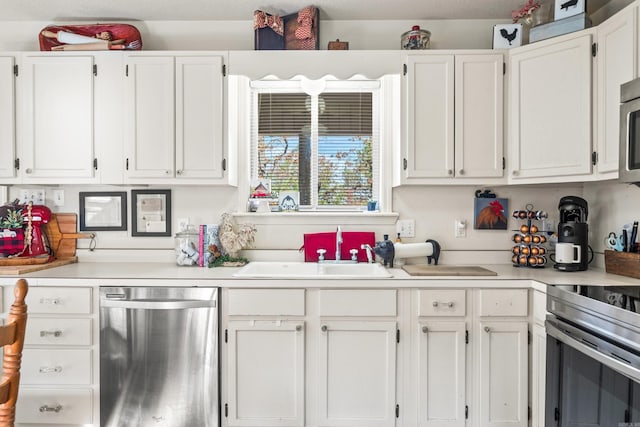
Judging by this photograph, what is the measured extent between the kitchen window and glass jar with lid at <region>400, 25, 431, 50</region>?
0.52m

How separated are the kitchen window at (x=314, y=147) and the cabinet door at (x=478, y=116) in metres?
0.64

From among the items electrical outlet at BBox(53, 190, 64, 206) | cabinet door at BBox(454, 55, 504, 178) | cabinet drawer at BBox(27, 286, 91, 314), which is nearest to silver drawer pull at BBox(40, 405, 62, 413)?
cabinet drawer at BBox(27, 286, 91, 314)

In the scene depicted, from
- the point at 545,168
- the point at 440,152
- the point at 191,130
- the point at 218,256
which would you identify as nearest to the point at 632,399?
the point at 545,168

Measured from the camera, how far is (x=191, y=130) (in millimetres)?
2338

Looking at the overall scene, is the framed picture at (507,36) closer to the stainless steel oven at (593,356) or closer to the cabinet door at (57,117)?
the stainless steel oven at (593,356)

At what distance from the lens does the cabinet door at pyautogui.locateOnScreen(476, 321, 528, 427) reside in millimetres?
1980

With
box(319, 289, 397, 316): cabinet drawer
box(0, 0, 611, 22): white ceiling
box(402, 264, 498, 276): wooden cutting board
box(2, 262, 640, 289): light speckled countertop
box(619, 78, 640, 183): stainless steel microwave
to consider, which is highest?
box(0, 0, 611, 22): white ceiling

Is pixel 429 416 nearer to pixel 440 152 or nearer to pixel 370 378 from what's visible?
pixel 370 378

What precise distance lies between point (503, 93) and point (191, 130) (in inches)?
76.4

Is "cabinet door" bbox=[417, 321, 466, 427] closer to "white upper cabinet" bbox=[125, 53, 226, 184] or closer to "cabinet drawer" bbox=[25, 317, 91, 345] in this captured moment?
"white upper cabinet" bbox=[125, 53, 226, 184]

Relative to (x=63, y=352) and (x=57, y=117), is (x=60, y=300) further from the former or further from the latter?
(x=57, y=117)

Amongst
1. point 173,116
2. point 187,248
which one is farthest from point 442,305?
point 173,116

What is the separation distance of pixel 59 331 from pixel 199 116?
143 cm

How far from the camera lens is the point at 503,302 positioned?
1987mm
